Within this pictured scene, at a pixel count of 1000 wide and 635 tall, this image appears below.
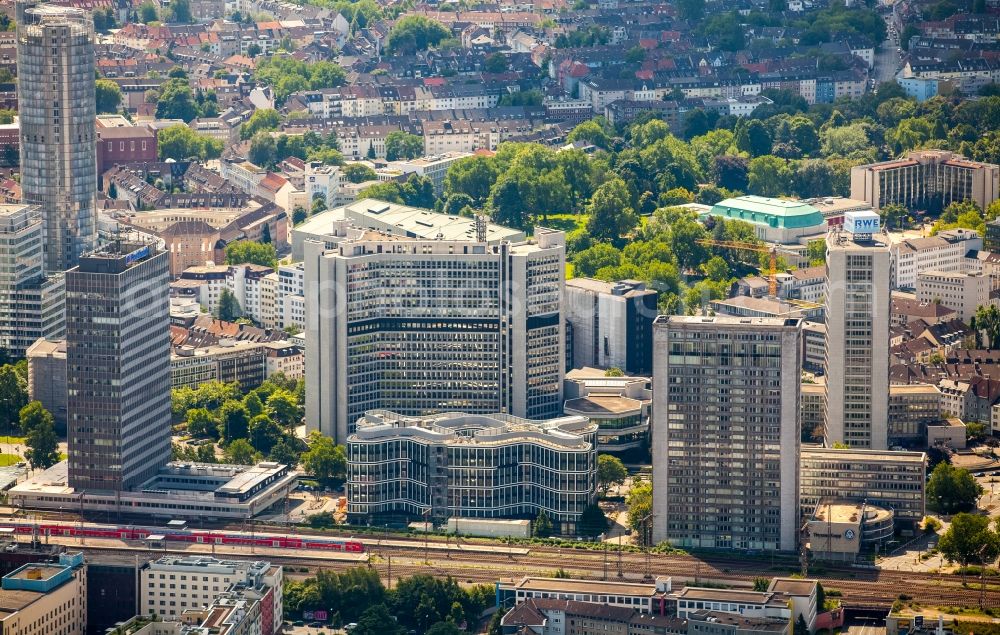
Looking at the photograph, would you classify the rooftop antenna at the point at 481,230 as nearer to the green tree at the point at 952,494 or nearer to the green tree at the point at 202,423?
the green tree at the point at 202,423

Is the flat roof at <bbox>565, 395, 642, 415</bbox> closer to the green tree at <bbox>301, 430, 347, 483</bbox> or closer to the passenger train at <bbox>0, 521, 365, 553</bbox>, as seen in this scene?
the green tree at <bbox>301, 430, 347, 483</bbox>

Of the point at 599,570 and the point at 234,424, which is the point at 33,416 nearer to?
the point at 234,424

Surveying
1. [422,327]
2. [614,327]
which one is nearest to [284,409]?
[422,327]

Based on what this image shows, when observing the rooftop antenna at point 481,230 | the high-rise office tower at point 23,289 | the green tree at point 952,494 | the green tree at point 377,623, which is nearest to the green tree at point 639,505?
the green tree at point 952,494

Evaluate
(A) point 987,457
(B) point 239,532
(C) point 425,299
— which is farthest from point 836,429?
(B) point 239,532

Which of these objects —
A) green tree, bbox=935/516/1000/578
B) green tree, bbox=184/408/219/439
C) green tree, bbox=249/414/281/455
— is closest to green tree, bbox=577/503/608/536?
green tree, bbox=935/516/1000/578

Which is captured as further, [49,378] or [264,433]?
[49,378]
